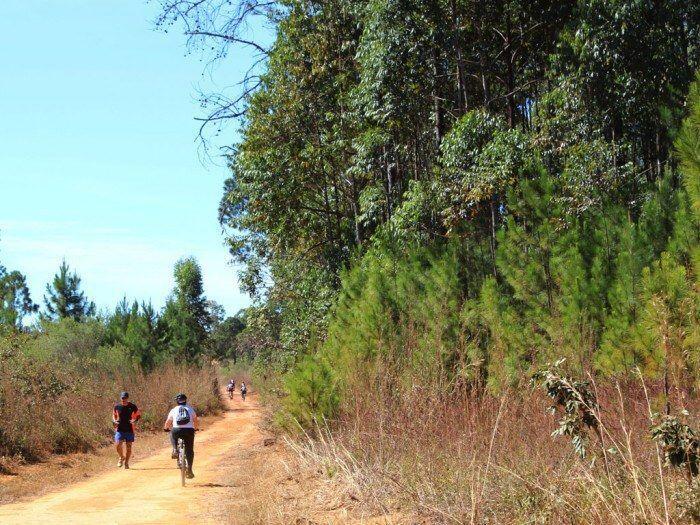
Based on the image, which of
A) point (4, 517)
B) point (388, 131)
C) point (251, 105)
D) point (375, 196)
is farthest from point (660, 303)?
point (251, 105)

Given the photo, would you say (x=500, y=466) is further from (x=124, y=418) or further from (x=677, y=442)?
(x=124, y=418)

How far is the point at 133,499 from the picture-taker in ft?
43.1

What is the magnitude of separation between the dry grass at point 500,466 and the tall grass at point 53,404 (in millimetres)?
12095

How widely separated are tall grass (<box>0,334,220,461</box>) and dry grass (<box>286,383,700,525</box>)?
39.7 feet

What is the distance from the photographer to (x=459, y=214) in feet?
54.9

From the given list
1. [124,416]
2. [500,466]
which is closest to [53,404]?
[124,416]

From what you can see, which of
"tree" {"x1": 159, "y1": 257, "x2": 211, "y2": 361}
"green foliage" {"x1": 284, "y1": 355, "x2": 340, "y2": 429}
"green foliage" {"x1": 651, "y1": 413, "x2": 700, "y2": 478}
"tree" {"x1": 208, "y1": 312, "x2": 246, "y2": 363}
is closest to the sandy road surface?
"green foliage" {"x1": 284, "y1": 355, "x2": 340, "y2": 429}

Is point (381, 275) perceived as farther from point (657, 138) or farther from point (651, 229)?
point (657, 138)

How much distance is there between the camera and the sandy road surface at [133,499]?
11148mm

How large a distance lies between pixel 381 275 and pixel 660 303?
1305 centimetres

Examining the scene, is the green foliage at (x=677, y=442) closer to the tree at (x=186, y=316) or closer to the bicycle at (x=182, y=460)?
the bicycle at (x=182, y=460)

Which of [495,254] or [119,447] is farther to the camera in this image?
[119,447]

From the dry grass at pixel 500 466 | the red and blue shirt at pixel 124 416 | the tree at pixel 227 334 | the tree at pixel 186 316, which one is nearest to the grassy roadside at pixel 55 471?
the red and blue shirt at pixel 124 416

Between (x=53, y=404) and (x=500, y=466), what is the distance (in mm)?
18959
